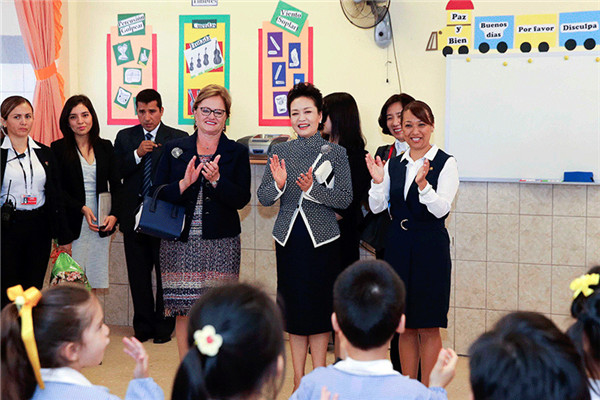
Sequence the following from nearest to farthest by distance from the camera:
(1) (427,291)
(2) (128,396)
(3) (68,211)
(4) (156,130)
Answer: (2) (128,396), (1) (427,291), (3) (68,211), (4) (156,130)

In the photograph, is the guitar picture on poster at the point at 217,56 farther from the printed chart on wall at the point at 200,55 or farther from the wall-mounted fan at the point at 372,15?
the wall-mounted fan at the point at 372,15

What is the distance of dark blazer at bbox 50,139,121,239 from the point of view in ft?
13.8

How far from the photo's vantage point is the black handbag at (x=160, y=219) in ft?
11.0

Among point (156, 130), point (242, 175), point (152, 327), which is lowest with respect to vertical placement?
point (152, 327)

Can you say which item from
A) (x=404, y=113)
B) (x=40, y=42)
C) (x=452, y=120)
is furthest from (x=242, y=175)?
(x=40, y=42)

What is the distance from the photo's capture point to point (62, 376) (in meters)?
1.74

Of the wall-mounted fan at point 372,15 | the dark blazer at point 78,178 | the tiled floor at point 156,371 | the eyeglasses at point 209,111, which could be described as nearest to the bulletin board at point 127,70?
the dark blazer at point 78,178

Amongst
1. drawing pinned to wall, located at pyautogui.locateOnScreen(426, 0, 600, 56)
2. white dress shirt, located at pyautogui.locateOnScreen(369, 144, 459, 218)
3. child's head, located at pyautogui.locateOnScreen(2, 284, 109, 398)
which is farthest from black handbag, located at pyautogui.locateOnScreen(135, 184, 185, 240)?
drawing pinned to wall, located at pyautogui.locateOnScreen(426, 0, 600, 56)

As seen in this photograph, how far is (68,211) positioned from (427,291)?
2181 millimetres

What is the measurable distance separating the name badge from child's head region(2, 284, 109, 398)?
2.22 m

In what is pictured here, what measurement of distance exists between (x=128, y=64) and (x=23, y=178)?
147 cm

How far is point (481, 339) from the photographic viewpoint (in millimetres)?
1367

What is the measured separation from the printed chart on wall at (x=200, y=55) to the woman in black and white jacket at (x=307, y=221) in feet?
5.08

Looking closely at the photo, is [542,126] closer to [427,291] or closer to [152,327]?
[427,291]
